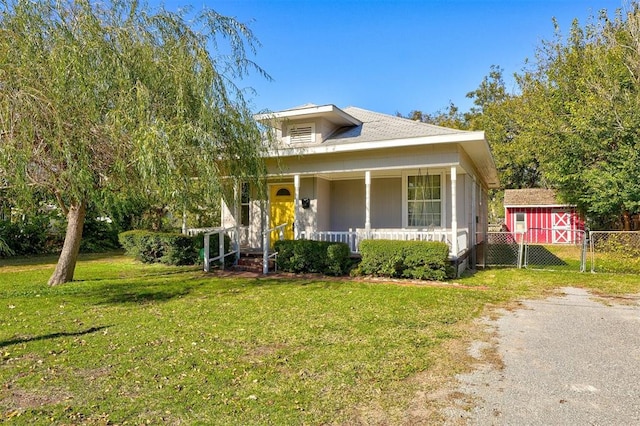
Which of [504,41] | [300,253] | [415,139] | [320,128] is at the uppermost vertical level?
[504,41]

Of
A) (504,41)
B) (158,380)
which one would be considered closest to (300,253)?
(158,380)

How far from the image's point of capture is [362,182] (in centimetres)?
1232

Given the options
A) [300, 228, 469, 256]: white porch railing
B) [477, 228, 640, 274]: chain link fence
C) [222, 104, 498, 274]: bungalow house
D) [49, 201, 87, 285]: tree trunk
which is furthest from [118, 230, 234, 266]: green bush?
[477, 228, 640, 274]: chain link fence

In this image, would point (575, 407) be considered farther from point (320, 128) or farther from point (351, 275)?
point (320, 128)

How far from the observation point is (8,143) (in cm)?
590

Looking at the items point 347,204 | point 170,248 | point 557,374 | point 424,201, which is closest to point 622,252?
point 424,201

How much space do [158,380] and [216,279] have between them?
6084 mm

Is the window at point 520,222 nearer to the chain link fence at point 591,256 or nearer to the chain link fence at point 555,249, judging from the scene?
the chain link fence at point 555,249

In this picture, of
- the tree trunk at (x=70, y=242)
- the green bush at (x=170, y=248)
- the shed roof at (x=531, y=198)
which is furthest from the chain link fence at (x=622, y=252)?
the shed roof at (x=531, y=198)

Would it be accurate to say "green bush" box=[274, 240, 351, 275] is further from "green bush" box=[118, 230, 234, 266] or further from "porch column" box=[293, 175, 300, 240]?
"green bush" box=[118, 230, 234, 266]

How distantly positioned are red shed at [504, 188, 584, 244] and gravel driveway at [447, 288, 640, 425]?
18.9 m

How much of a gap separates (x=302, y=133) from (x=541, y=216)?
18.5m

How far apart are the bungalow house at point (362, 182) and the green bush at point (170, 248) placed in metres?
1.18

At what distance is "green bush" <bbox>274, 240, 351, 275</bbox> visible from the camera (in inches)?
395
